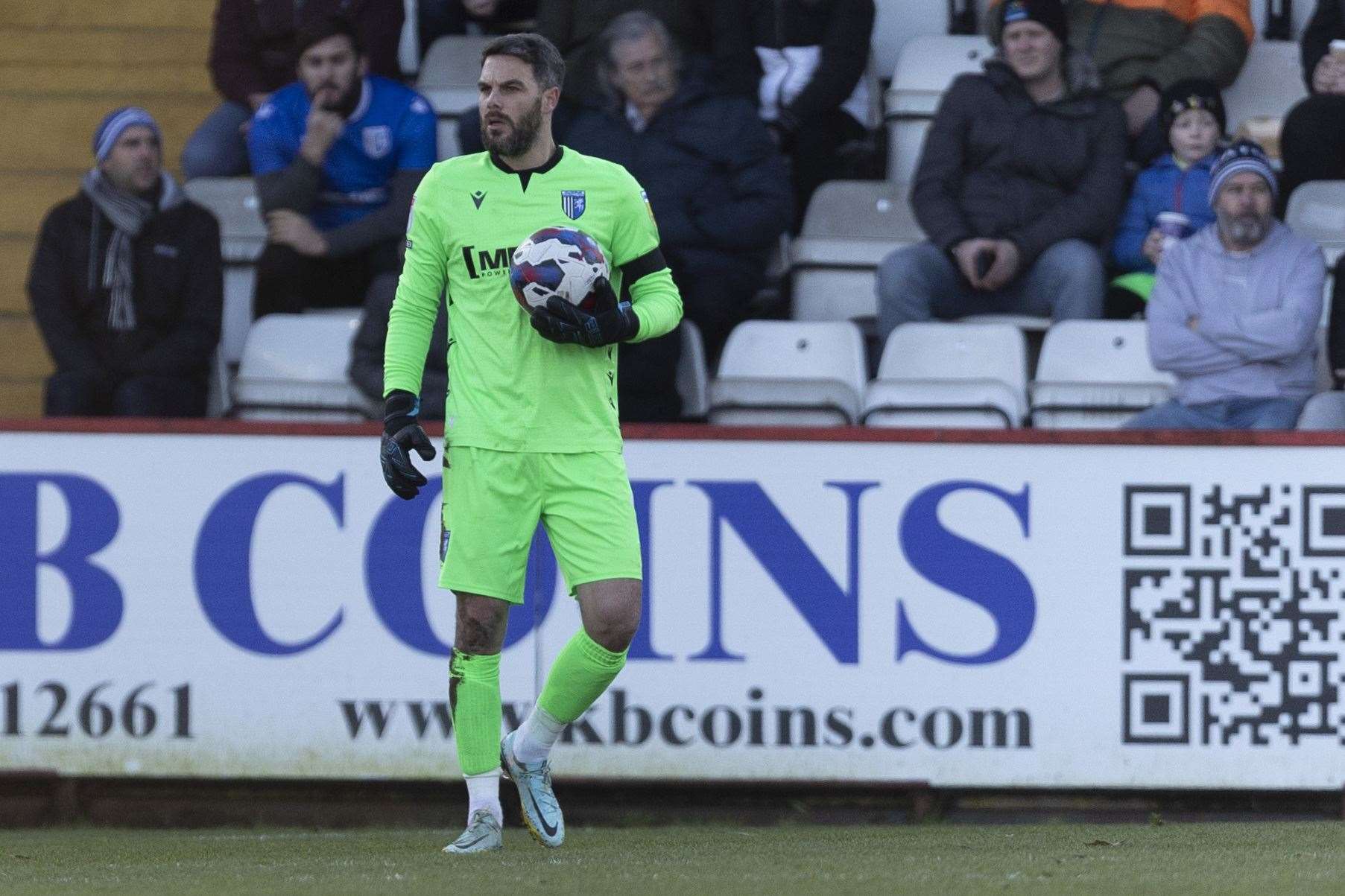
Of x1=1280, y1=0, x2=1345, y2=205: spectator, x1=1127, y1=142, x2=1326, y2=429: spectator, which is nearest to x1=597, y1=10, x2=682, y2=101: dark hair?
x1=1127, y1=142, x2=1326, y2=429: spectator

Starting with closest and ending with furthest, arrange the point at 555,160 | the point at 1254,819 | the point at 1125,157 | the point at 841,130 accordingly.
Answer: the point at 555,160 < the point at 1254,819 < the point at 1125,157 < the point at 841,130

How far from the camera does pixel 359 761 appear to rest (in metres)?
6.99

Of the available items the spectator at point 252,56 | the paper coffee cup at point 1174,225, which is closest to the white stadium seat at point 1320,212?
the paper coffee cup at point 1174,225

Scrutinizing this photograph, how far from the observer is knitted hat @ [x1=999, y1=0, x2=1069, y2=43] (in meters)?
8.58

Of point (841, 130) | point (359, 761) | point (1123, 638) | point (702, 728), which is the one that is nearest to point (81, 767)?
point (359, 761)

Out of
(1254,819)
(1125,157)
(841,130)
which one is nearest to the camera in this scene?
(1254,819)

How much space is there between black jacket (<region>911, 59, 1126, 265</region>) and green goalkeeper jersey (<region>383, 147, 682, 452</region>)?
10.8 ft

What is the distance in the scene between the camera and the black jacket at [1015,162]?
28.0 feet

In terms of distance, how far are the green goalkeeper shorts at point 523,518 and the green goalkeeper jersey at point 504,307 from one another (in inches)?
2.0

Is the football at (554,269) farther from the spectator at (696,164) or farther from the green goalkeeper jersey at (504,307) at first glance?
the spectator at (696,164)

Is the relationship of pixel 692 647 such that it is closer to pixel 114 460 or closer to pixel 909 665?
pixel 909 665

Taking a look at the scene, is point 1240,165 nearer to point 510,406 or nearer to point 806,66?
point 806,66

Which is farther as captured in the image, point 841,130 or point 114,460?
point 841,130

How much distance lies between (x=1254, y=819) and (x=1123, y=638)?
719 mm
